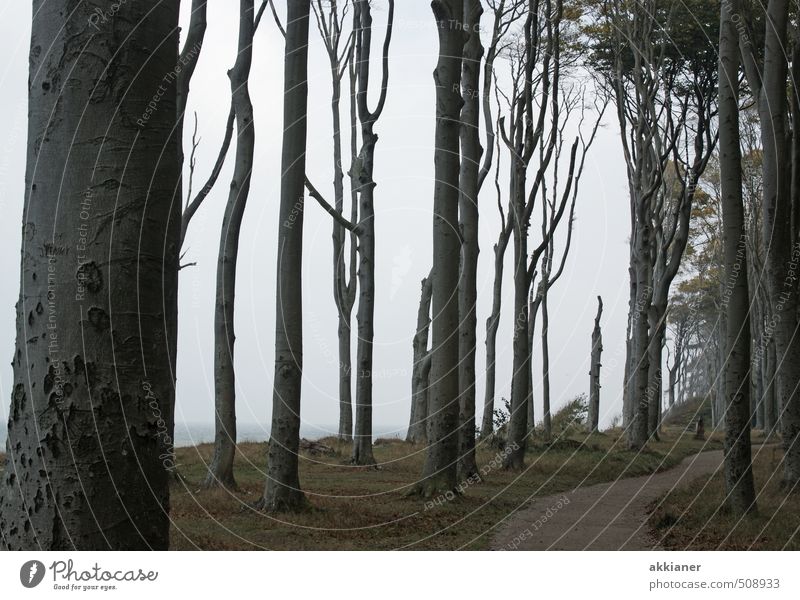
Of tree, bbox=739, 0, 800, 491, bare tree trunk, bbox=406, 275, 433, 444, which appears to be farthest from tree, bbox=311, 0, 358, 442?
tree, bbox=739, 0, 800, 491

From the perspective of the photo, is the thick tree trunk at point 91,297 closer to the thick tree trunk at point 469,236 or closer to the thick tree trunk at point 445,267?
the thick tree trunk at point 445,267

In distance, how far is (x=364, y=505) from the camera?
33.5ft

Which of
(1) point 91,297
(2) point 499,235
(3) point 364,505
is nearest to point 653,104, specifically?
(2) point 499,235

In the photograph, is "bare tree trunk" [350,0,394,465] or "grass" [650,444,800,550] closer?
"grass" [650,444,800,550]

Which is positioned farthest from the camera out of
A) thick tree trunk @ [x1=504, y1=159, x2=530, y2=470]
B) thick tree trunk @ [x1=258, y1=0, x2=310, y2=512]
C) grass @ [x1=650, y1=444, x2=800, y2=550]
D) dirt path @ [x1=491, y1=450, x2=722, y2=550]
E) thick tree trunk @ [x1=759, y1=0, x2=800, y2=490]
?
thick tree trunk @ [x1=504, y1=159, x2=530, y2=470]

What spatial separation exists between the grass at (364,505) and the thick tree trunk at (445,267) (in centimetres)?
55

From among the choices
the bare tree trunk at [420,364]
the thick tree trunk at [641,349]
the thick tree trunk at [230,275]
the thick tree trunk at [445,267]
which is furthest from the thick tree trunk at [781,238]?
the bare tree trunk at [420,364]

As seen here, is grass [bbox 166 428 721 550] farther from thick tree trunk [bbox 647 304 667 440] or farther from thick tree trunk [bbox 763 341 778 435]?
thick tree trunk [bbox 763 341 778 435]

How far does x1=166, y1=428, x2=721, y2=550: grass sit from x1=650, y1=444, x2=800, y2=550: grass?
1818mm

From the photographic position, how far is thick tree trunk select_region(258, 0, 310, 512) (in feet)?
31.7

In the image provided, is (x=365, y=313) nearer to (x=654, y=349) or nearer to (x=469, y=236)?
(x=469, y=236)

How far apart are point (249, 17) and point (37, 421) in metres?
10.9

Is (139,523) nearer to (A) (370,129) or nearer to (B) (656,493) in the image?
(B) (656,493)
